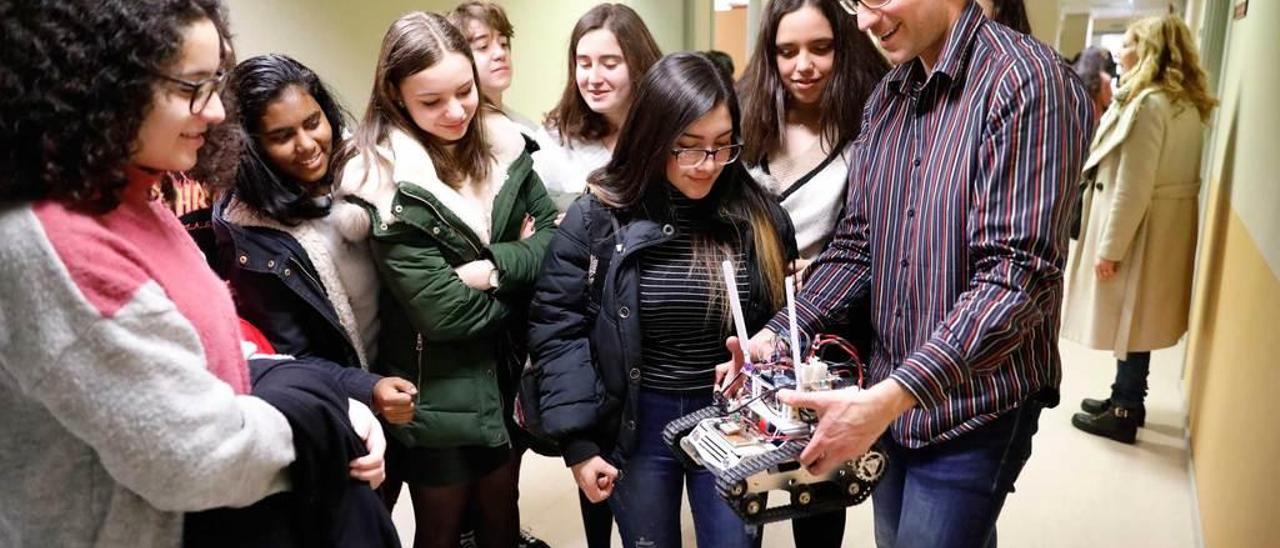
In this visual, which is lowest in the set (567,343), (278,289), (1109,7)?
(567,343)

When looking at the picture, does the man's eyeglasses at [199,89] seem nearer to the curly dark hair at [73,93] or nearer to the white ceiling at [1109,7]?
the curly dark hair at [73,93]

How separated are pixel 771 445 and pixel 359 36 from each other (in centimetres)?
217

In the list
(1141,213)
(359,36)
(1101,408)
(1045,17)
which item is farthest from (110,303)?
(1045,17)

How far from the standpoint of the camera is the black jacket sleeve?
144cm

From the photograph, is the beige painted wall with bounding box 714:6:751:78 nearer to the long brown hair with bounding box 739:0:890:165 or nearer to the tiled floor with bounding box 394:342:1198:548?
the tiled floor with bounding box 394:342:1198:548

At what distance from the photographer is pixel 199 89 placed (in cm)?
81

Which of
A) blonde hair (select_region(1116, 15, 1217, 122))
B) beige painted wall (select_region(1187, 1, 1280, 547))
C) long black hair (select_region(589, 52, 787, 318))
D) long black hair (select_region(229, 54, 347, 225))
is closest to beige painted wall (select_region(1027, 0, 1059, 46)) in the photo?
beige painted wall (select_region(1187, 1, 1280, 547))

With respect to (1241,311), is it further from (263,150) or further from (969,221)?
(263,150)

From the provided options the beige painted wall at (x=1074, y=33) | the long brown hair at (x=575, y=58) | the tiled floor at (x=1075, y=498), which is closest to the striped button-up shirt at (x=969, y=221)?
the long brown hair at (x=575, y=58)

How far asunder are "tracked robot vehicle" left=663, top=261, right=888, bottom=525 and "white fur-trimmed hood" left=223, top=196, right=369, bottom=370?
2.23 feet

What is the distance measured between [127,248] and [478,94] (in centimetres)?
100

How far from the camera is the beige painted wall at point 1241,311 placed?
158cm

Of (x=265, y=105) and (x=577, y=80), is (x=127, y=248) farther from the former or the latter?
(x=577, y=80)

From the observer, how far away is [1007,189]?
1029mm
